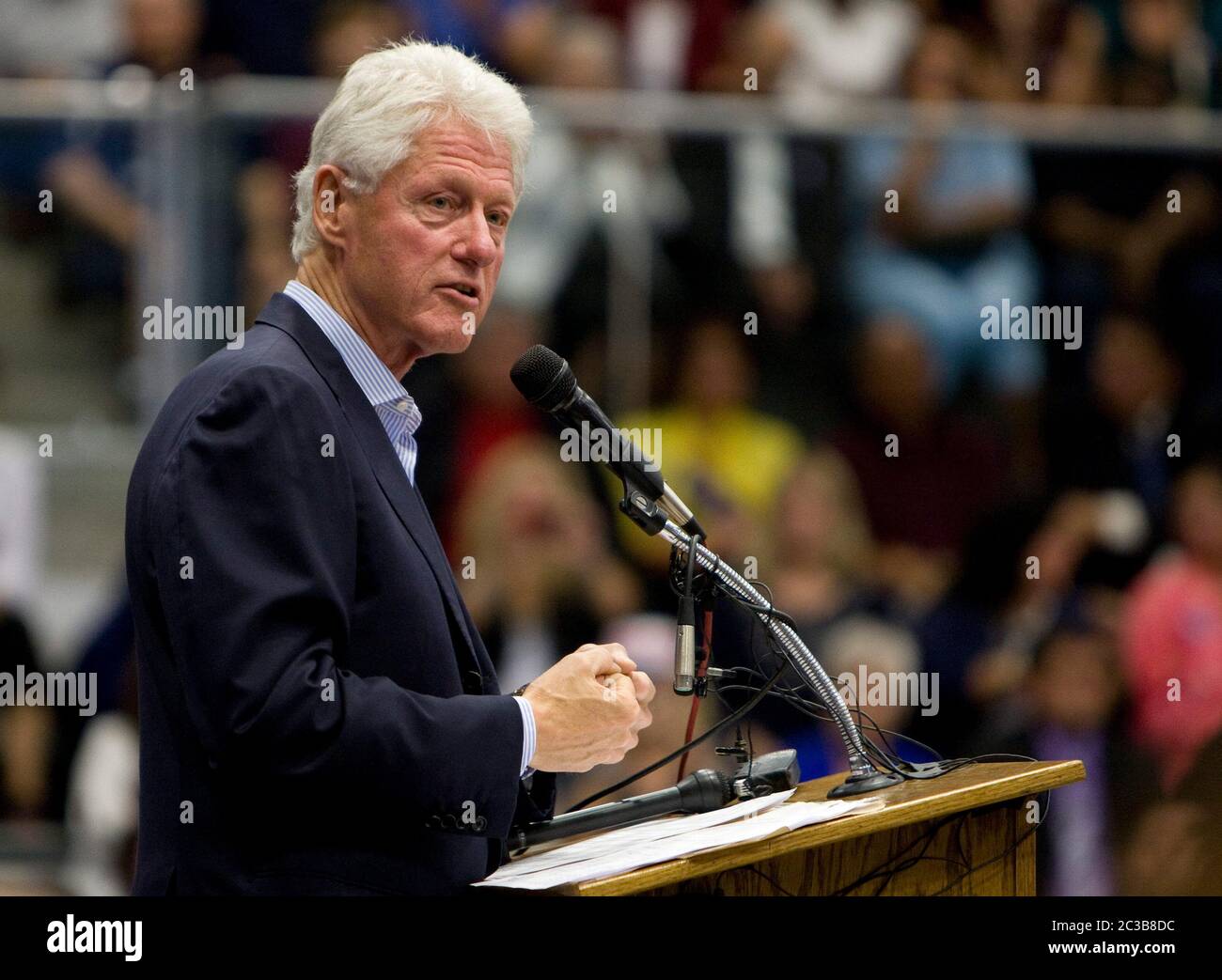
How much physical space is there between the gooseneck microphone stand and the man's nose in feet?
1.11

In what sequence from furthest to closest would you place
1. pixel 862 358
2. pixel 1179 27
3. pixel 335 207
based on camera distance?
pixel 1179 27, pixel 862 358, pixel 335 207

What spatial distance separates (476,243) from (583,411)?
25 cm

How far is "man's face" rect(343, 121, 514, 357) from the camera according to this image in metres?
2.19

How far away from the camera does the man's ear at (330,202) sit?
223cm

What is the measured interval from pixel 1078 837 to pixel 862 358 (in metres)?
1.52

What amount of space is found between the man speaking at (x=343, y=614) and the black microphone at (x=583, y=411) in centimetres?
11

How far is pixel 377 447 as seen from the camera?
2059mm

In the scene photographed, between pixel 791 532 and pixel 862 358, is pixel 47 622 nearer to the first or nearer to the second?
pixel 791 532

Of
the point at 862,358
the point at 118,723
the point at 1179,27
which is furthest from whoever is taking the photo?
the point at 1179,27

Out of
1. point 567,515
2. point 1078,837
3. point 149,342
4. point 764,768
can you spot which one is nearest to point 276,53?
point 149,342

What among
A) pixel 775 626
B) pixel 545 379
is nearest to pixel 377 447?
pixel 545 379

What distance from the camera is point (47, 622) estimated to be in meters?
4.71

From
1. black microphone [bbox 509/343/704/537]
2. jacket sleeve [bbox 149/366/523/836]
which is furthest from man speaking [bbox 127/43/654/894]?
black microphone [bbox 509/343/704/537]

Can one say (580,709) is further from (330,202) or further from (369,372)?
(330,202)
